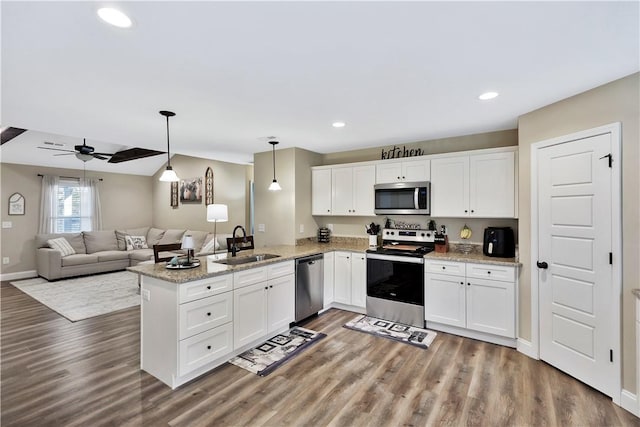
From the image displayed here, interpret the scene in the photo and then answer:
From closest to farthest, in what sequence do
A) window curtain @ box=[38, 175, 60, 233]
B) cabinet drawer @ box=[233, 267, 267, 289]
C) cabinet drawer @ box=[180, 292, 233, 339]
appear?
cabinet drawer @ box=[180, 292, 233, 339]
cabinet drawer @ box=[233, 267, 267, 289]
window curtain @ box=[38, 175, 60, 233]

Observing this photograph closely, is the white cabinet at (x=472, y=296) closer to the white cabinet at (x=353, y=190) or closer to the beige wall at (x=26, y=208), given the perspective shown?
the white cabinet at (x=353, y=190)

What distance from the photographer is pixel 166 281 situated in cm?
252

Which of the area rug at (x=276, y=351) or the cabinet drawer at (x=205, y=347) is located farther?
the area rug at (x=276, y=351)

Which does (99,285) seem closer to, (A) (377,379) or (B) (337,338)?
(B) (337,338)

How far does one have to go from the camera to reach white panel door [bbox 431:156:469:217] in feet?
12.3

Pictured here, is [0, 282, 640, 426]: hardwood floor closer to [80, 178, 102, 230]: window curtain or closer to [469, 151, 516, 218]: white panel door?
[469, 151, 516, 218]: white panel door

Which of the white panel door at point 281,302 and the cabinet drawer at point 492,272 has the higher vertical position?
the cabinet drawer at point 492,272

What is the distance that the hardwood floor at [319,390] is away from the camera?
2.13 metres

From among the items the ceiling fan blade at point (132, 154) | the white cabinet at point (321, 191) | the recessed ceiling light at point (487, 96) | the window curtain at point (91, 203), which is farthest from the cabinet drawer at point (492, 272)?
the window curtain at point (91, 203)

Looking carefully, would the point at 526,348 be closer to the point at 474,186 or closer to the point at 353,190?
the point at 474,186

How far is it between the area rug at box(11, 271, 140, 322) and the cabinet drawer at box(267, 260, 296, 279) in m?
2.69

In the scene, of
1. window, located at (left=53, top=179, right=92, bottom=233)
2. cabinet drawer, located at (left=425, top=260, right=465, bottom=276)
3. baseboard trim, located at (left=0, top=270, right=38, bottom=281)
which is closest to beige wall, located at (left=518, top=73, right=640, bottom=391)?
cabinet drawer, located at (left=425, top=260, right=465, bottom=276)

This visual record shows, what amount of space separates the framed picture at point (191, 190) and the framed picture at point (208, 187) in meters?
0.20

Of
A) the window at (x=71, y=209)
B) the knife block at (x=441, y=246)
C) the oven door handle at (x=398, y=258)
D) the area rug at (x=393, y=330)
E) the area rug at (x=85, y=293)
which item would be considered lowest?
the area rug at (x=393, y=330)
